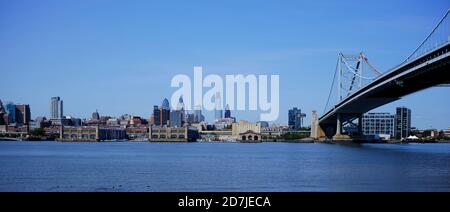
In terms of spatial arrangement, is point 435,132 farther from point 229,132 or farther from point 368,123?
point 229,132

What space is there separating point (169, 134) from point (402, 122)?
24.1 meters

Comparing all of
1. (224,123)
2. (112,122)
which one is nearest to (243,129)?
(224,123)

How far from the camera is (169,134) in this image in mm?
62906

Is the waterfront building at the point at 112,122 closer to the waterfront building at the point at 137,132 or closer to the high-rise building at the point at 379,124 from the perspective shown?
the waterfront building at the point at 137,132

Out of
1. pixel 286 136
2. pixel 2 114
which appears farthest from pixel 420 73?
pixel 286 136

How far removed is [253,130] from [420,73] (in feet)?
154

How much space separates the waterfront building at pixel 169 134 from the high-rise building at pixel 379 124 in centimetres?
1961

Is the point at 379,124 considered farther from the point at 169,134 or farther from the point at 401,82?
the point at 401,82

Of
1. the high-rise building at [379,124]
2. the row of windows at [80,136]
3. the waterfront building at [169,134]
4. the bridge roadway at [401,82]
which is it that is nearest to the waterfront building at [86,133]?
the row of windows at [80,136]

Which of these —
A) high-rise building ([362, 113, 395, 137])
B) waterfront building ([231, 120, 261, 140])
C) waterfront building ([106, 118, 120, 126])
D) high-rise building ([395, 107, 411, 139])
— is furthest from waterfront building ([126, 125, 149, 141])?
high-rise building ([395, 107, 411, 139])

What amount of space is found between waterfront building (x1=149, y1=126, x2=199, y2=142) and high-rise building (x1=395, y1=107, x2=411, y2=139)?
21638mm
